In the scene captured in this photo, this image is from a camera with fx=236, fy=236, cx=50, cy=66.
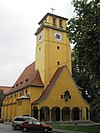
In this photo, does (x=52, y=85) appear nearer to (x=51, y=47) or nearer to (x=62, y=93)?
(x=62, y=93)

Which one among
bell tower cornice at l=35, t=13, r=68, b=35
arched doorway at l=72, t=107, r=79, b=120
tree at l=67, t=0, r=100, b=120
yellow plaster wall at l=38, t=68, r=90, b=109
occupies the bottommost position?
arched doorway at l=72, t=107, r=79, b=120

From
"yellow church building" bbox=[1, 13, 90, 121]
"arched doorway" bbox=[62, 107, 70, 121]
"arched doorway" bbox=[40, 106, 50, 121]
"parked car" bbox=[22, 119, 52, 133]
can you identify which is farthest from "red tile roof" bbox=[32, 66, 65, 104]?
"parked car" bbox=[22, 119, 52, 133]

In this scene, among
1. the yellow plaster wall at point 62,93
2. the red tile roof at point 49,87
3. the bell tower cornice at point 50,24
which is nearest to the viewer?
the yellow plaster wall at point 62,93

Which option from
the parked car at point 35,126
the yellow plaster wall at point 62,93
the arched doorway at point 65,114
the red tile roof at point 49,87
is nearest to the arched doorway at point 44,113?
the red tile roof at point 49,87

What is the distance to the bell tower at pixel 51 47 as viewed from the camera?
156 ft

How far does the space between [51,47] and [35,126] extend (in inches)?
1003

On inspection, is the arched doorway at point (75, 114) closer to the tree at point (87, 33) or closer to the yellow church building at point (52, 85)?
the yellow church building at point (52, 85)

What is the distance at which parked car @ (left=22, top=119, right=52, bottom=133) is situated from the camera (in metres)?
25.5

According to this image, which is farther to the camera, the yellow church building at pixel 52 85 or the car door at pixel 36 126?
the yellow church building at pixel 52 85

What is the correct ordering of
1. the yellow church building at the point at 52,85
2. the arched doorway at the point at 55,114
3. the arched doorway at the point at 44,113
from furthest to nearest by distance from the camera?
1. the arched doorway at the point at 55,114
2. the arched doorway at the point at 44,113
3. the yellow church building at the point at 52,85

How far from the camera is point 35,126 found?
25.9 meters

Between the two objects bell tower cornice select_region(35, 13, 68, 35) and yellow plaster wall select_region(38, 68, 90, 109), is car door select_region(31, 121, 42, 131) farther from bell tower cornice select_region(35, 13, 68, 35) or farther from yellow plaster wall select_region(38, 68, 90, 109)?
bell tower cornice select_region(35, 13, 68, 35)

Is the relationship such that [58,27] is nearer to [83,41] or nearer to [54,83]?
[54,83]

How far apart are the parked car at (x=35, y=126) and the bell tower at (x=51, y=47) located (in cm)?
2024
